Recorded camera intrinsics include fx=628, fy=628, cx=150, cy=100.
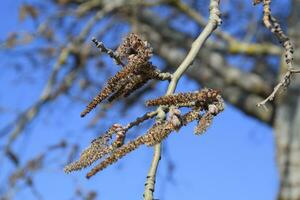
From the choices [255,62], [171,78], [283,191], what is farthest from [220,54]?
[171,78]

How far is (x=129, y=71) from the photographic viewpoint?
881 millimetres

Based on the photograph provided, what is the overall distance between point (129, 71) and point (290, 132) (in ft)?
12.1

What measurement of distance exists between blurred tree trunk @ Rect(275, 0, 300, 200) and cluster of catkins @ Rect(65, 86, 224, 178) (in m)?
→ 3.34

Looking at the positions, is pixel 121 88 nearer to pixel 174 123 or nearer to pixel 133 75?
pixel 133 75

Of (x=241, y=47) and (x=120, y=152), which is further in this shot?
(x=241, y=47)

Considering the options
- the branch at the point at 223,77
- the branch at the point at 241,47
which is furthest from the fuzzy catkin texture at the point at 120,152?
the branch at the point at 241,47

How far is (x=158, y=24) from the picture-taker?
18.4 ft

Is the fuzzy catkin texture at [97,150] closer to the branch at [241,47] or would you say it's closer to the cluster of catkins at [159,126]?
the cluster of catkins at [159,126]

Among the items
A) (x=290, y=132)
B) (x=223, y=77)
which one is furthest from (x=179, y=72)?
(x=223, y=77)

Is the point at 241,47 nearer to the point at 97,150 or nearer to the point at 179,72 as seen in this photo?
the point at 179,72

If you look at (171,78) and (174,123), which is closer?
(174,123)

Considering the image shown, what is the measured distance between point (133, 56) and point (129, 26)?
4.35 m

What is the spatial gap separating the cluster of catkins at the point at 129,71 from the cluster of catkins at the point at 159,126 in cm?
5

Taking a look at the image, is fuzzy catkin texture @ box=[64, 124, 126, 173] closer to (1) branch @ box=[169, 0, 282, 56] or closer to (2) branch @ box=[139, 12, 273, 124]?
(2) branch @ box=[139, 12, 273, 124]
